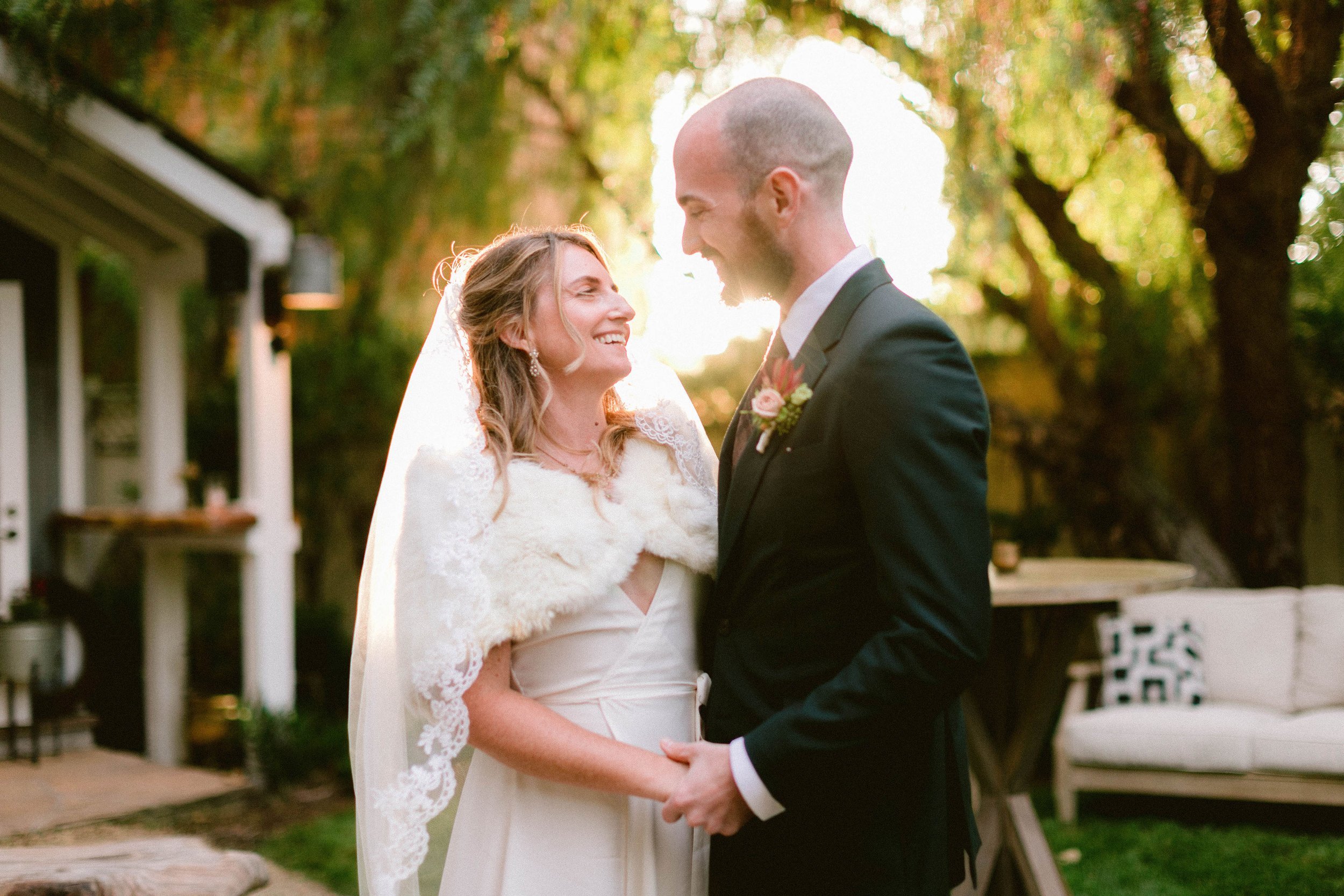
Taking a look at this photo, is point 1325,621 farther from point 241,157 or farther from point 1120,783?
point 241,157

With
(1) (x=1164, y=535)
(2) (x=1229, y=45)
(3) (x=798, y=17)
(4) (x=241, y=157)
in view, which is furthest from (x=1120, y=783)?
(4) (x=241, y=157)

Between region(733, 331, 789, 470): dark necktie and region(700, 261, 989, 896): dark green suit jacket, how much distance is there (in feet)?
0.28

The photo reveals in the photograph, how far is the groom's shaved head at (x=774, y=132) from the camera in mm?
1729

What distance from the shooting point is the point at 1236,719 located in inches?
185

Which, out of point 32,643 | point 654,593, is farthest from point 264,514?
point 654,593

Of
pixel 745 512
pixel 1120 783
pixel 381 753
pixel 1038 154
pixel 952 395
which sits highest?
pixel 1038 154

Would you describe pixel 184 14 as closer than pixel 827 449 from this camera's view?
No

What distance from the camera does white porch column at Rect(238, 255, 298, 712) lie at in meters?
5.64

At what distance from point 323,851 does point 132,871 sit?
245cm

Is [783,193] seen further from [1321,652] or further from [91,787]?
[91,787]

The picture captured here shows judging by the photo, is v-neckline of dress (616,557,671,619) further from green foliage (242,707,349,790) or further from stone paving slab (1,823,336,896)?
green foliage (242,707,349,790)

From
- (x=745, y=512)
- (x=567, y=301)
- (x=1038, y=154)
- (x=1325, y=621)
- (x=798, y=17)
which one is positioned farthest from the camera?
(x=1038, y=154)

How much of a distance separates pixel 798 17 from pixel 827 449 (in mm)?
4571

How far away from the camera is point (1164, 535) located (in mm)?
6164
